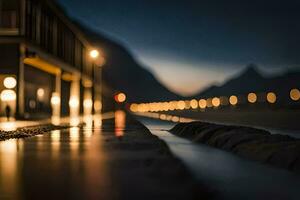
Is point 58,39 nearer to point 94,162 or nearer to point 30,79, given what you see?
point 30,79

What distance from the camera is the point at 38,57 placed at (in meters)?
40.4

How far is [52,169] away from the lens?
25.0 feet

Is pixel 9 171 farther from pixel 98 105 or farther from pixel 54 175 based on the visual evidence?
pixel 98 105

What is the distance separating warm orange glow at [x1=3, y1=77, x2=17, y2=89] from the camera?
3572 cm

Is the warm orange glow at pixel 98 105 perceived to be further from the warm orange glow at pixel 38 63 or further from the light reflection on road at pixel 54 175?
the light reflection on road at pixel 54 175

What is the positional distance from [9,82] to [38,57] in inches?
203

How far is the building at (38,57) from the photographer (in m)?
36.7

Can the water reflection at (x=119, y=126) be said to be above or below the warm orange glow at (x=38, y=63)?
below

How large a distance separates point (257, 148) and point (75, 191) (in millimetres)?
8800

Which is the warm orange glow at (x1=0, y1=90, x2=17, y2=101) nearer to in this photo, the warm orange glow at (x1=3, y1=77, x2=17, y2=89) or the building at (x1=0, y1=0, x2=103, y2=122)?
the building at (x1=0, y1=0, x2=103, y2=122)

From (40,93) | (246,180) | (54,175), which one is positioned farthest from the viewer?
(40,93)

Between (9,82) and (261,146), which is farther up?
(9,82)

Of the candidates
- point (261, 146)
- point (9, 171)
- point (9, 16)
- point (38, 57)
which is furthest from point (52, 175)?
point (9, 16)

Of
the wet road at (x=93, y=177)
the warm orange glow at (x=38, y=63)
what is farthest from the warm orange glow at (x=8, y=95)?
the wet road at (x=93, y=177)
